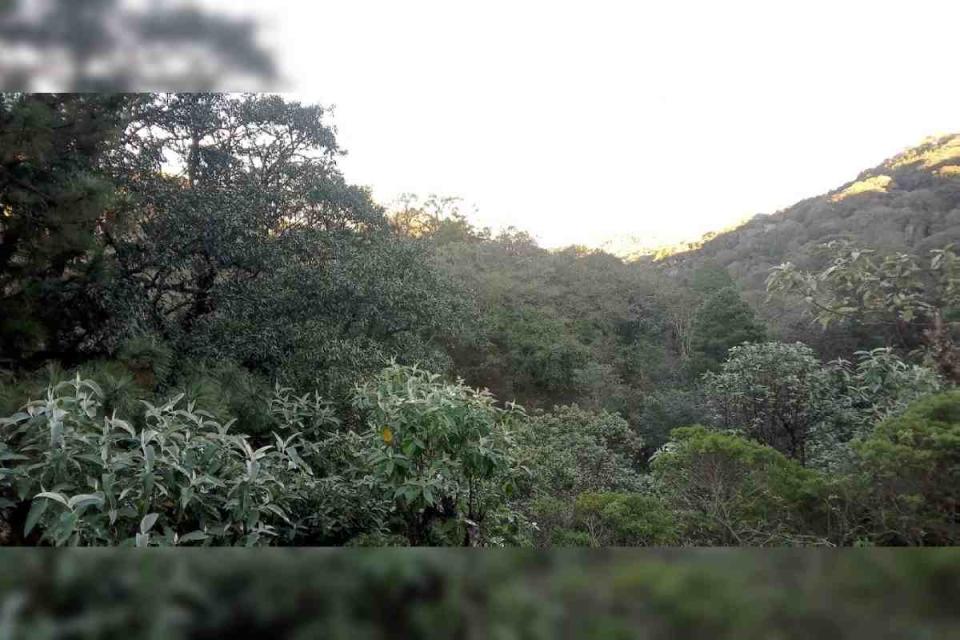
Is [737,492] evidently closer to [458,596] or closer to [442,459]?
[442,459]

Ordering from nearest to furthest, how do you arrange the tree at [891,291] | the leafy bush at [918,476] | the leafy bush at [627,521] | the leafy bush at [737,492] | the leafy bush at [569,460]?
the leafy bush at [918,476]
the leafy bush at [737,492]
the leafy bush at [627,521]
the tree at [891,291]
the leafy bush at [569,460]

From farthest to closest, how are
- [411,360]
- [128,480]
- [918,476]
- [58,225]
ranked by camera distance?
1. [411,360]
2. [58,225]
3. [918,476]
4. [128,480]

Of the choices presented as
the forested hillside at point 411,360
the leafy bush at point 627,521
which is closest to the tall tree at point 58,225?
the forested hillside at point 411,360

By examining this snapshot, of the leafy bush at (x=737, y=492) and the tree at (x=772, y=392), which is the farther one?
the tree at (x=772, y=392)

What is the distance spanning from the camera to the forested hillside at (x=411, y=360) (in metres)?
2.30

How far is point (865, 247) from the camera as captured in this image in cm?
316

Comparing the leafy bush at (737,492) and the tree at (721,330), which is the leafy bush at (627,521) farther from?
the tree at (721,330)

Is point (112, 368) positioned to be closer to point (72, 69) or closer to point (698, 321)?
point (72, 69)

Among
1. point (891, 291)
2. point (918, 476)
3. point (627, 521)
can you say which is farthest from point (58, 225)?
point (891, 291)

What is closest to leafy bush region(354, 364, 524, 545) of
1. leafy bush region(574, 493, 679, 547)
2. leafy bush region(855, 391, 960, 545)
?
leafy bush region(574, 493, 679, 547)

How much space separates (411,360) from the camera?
3918 mm

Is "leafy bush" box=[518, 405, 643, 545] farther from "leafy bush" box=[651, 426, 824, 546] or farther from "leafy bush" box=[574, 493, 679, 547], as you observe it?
"leafy bush" box=[651, 426, 824, 546]

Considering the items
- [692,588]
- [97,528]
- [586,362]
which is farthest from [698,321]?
[692,588]

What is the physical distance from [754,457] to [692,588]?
2.52 meters
